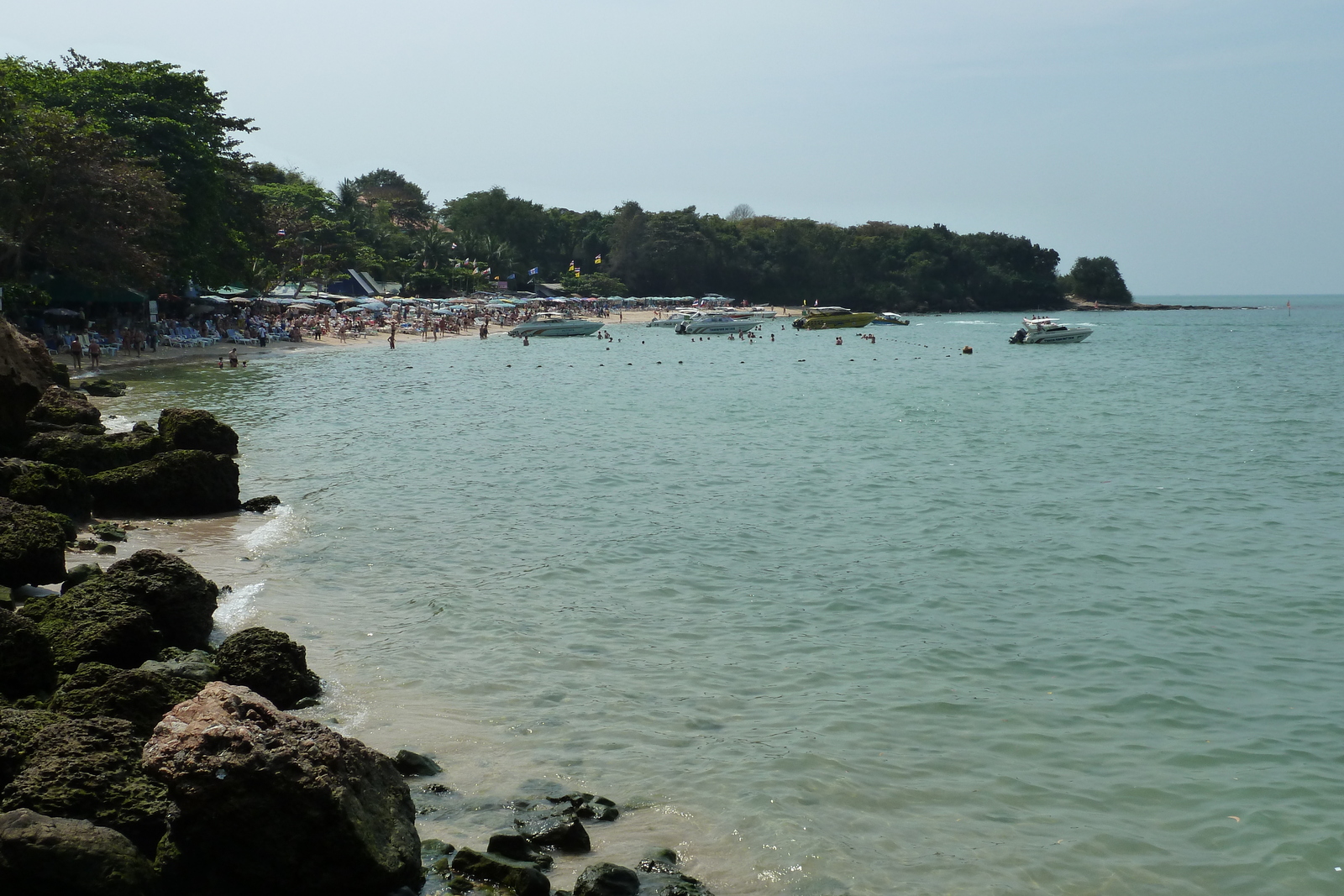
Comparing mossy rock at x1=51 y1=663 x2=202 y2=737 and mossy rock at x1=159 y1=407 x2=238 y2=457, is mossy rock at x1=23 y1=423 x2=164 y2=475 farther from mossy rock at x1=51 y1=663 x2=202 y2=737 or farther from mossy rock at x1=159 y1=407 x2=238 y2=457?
mossy rock at x1=51 y1=663 x2=202 y2=737

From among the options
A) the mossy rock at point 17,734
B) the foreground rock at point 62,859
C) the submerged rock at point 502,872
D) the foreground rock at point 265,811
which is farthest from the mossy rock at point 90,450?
the submerged rock at point 502,872

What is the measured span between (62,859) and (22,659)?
287 cm

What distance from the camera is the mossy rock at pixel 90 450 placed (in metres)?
16.1

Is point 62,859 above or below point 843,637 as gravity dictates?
above

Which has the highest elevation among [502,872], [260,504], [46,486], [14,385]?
[14,385]

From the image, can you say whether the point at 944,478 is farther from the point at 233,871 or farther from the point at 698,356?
the point at 698,356

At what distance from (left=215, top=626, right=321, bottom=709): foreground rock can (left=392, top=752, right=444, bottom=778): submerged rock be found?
1.28 m

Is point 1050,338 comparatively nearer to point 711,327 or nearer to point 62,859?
point 711,327

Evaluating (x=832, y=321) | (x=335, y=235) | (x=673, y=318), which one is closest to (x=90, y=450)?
(x=335, y=235)

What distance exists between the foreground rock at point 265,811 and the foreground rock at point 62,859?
0.37m

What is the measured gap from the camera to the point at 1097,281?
180125 millimetres

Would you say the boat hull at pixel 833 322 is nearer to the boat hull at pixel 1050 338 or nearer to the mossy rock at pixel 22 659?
the boat hull at pixel 1050 338

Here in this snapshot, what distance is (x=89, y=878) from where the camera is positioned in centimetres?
505

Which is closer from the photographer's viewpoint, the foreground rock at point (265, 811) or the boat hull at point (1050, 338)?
the foreground rock at point (265, 811)
